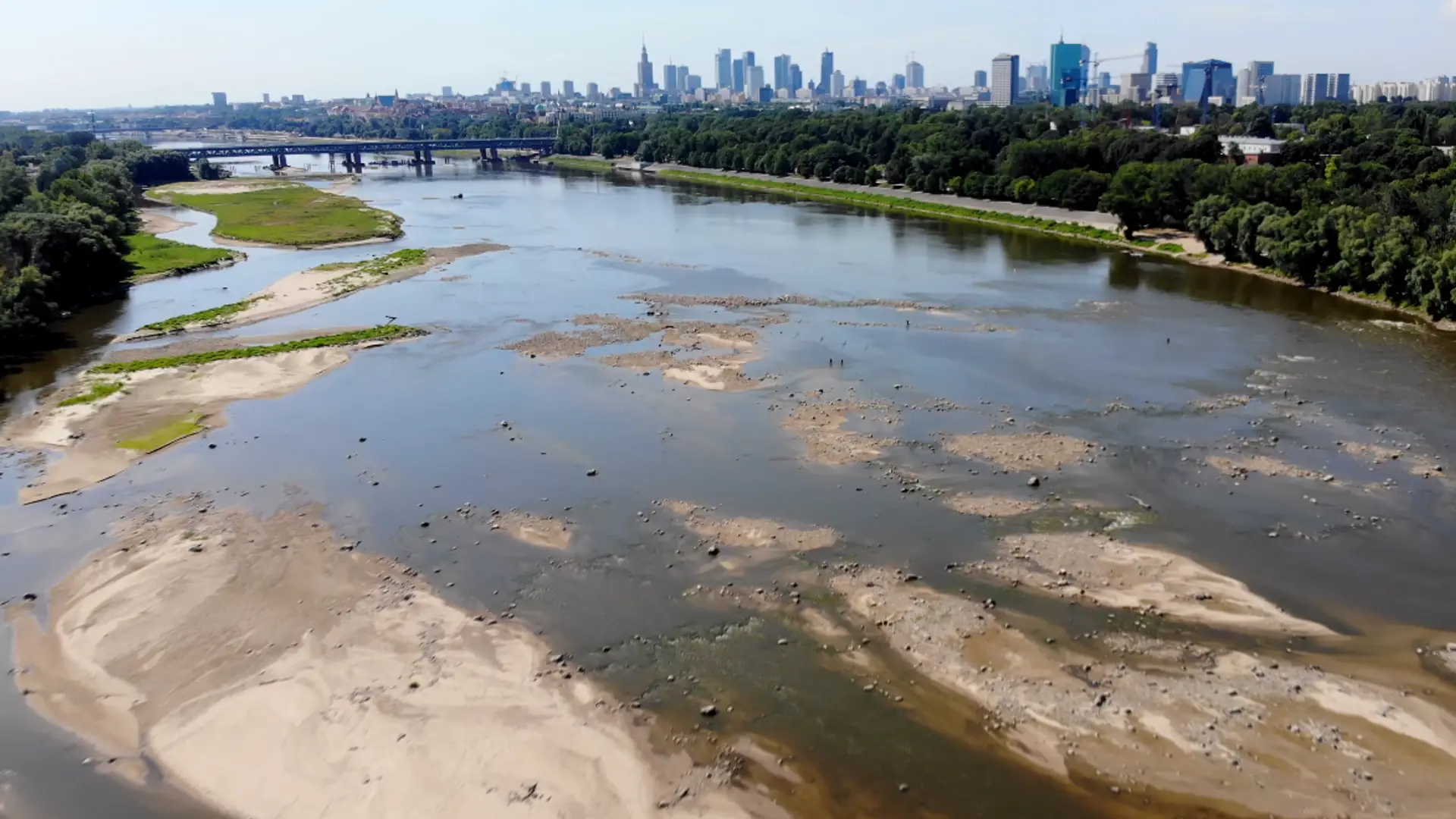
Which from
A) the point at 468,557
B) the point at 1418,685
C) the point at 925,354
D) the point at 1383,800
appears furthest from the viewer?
the point at 925,354

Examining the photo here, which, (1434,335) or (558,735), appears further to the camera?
(1434,335)

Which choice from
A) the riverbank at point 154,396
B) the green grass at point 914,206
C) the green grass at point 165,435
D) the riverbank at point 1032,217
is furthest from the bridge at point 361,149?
the green grass at point 165,435

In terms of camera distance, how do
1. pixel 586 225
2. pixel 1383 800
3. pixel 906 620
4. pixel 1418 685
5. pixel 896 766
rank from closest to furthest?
pixel 1383 800, pixel 896 766, pixel 1418 685, pixel 906 620, pixel 586 225

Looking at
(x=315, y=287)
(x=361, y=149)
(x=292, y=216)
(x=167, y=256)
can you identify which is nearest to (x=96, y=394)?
(x=315, y=287)

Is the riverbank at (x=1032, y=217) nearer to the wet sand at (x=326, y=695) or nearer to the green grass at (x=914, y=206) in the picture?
the green grass at (x=914, y=206)

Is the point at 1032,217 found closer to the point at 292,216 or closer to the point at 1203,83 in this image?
the point at 292,216

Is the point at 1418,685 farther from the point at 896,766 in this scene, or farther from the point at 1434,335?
the point at 1434,335

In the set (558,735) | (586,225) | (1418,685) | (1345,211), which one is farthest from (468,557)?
(586,225)
